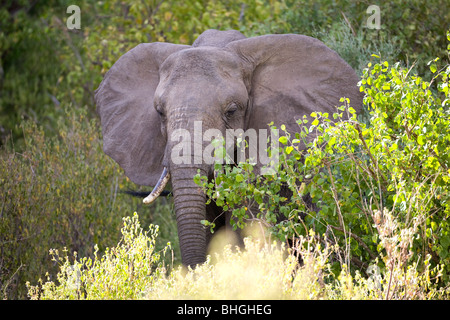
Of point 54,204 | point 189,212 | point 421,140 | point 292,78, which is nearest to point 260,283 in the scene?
point 421,140

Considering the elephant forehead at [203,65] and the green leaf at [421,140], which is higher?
the elephant forehead at [203,65]

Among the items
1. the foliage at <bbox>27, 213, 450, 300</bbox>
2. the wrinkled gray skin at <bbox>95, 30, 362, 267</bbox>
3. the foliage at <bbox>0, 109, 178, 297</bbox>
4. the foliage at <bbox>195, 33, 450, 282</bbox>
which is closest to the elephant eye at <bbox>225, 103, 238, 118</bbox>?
the wrinkled gray skin at <bbox>95, 30, 362, 267</bbox>

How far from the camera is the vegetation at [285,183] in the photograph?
5.38 m

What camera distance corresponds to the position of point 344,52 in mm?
8789

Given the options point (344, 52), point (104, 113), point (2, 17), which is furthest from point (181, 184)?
point (2, 17)

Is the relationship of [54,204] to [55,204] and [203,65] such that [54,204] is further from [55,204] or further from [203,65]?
[203,65]

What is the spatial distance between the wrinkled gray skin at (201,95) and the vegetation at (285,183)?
11.8 inches

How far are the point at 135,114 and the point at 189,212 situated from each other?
1.43 meters

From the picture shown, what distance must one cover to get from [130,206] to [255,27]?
9.12 feet

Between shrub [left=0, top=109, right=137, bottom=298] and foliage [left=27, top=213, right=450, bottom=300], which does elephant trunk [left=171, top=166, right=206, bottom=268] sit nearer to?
foliage [left=27, top=213, right=450, bottom=300]

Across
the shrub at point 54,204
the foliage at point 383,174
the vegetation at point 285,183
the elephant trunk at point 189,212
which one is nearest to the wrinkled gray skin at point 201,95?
the elephant trunk at point 189,212

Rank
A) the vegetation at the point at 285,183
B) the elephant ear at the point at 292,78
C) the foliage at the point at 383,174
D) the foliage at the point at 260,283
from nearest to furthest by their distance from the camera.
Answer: the foliage at the point at 260,283 → the vegetation at the point at 285,183 → the foliage at the point at 383,174 → the elephant ear at the point at 292,78

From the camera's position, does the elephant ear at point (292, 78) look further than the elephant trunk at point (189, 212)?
Yes

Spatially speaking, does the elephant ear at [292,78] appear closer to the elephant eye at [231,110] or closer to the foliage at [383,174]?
the elephant eye at [231,110]
